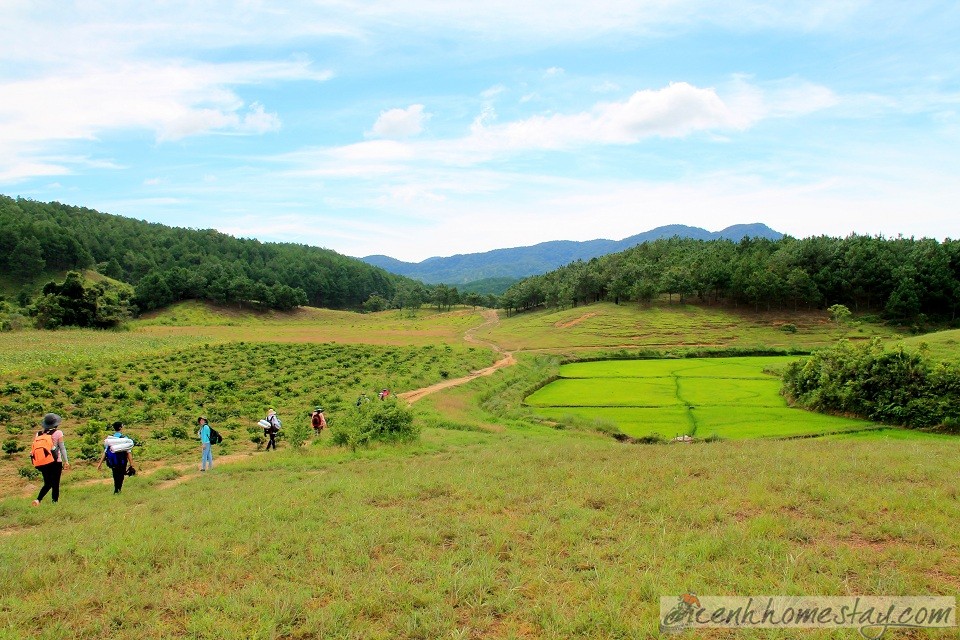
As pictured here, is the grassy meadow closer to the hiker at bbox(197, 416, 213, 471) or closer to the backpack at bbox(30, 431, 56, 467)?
the hiker at bbox(197, 416, 213, 471)

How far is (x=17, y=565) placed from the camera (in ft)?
29.3

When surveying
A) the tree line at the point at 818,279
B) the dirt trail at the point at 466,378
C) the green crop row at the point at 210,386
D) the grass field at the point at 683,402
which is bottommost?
the grass field at the point at 683,402

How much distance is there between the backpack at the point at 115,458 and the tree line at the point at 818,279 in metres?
87.7

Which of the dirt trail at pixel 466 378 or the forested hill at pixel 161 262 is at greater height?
the forested hill at pixel 161 262

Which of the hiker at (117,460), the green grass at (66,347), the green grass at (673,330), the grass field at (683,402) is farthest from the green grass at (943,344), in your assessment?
the green grass at (66,347)

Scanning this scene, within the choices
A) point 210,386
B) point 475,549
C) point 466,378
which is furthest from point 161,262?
point 475,549

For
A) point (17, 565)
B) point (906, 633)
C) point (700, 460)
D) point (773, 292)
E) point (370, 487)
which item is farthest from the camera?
point (773, 292)

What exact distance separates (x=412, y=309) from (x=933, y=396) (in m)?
137

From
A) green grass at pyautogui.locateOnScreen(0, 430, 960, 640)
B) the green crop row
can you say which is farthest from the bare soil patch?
green grass at pyautogui.locateOnScreen(0, 430, 960, 640)

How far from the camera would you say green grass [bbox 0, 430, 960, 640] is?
720 cm

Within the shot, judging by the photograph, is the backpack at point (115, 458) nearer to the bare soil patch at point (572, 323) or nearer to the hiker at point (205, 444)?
the hiker at point (205, 444)

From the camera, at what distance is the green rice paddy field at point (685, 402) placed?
27609 mm

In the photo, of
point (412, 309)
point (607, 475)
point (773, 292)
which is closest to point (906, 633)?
point (607, 475)

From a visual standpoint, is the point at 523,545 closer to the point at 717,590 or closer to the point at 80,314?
the point at 717,590
